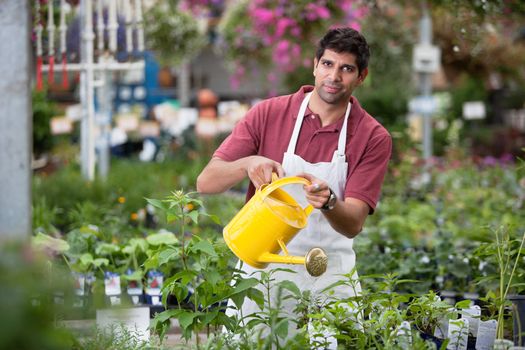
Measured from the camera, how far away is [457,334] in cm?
290

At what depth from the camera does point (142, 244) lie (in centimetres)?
425

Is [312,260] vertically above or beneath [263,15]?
beneath

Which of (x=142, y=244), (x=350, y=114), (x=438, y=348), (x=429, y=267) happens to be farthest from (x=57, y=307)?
(x=429, y=267)

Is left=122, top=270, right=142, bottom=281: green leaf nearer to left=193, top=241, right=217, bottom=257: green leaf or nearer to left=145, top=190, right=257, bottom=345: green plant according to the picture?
left=145, top=190, right=257, bottom=345: green plant

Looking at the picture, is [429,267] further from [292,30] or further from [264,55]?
[264,55]

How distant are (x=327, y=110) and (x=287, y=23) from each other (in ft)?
20.5

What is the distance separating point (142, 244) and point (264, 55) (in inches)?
355

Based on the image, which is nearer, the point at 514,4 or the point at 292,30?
the point at 514,4

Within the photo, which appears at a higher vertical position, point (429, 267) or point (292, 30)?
point (292, 30)

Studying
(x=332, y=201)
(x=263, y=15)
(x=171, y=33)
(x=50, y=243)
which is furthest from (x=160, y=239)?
(x=171, y=33)

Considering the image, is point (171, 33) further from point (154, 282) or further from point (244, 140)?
point (244, 140)

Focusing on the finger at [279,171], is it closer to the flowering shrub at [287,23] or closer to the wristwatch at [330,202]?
the wristwatch at [330,202]

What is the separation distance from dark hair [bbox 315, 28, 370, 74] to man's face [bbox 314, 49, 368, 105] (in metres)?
0.01

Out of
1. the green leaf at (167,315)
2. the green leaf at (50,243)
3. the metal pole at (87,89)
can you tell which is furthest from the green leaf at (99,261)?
the metal pole at (87,89)
